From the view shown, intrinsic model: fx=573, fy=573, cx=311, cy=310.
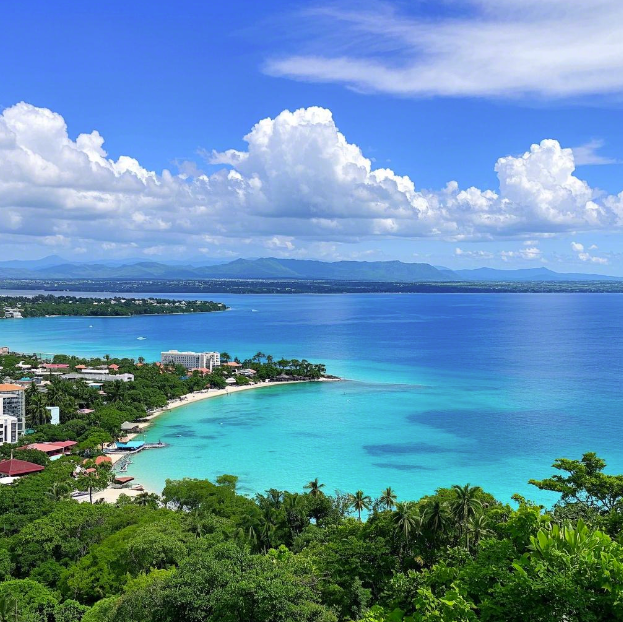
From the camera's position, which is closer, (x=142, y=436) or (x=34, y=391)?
(x=142, y=436)

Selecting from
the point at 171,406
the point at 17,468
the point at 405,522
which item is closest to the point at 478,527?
the point at 405,522

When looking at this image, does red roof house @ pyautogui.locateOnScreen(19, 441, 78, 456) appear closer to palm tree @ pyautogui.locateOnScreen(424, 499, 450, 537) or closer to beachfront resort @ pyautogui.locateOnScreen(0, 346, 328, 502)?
beachfront resort @ pyautogui.locateOnScreen(0, 346, 328, 502)

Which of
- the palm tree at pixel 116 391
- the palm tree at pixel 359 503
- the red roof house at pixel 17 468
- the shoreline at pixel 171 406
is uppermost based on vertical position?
the palm tree at pixel 359 503

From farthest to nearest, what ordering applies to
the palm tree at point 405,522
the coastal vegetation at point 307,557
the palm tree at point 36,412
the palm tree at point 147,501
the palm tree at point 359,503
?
the palm tree at point 36,412 → the palm tree at point 147,501 → the palm tree at point 359,503 → the palm tree at point 405,522 → the coastal vegetation at point 307,557

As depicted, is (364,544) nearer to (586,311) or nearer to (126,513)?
(126,513)

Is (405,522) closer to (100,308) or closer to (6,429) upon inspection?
(6,429)

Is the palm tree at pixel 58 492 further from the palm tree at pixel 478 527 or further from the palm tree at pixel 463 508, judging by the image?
the palm tree at pixel 478 527

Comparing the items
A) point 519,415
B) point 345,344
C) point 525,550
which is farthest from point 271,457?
point 345,344

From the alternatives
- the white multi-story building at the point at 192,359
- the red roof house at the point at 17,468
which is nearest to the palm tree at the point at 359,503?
the red roof house at the point at 17,468
